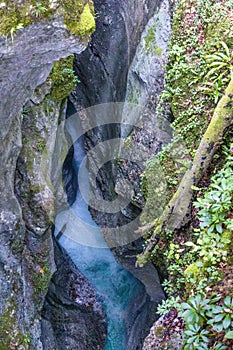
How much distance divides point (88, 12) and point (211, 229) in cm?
327

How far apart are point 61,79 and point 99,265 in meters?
5.68

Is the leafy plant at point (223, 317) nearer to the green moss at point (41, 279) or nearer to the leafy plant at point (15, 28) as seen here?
the leafy plant at point (15, 28)

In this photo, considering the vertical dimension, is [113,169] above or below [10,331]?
above

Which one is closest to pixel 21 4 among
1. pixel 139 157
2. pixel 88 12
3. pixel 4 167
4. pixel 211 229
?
pixel 88 12

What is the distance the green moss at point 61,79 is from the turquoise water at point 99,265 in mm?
2838

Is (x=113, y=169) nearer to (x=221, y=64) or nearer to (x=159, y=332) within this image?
(x=221, y=64)

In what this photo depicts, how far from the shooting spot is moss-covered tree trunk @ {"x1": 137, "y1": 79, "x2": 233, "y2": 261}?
5.83m

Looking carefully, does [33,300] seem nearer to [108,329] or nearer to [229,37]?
[108,329]

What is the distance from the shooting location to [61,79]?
8.49 m

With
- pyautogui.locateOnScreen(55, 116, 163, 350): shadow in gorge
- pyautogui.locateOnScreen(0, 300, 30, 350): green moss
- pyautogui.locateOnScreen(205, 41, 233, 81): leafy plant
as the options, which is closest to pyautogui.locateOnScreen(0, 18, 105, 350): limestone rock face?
pyautogui.locateOnScreen(0, 300, 30, 350): green moss

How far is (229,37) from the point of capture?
7.07m

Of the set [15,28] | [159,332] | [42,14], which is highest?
[42,14]

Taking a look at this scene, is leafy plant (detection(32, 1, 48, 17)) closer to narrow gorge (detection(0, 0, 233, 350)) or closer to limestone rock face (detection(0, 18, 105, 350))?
narrow gorge (detection(0, 0, 233, 350))

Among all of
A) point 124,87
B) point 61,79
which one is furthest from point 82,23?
point 124,87
